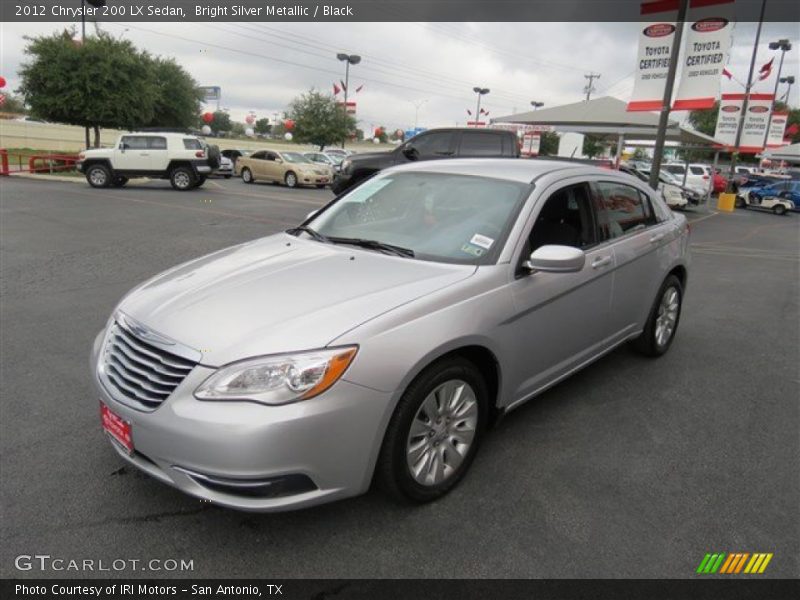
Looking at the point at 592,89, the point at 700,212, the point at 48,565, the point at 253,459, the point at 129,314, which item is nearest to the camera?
the point at 253,459

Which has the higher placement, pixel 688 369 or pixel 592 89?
pixel 592 89

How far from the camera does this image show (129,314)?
2869mm

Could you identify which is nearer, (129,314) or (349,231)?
(129,314)

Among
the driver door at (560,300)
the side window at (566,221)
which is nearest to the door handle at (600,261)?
the driver door at (560,300)

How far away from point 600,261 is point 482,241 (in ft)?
3.40

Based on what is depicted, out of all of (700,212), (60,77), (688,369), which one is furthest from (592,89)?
(688,369)

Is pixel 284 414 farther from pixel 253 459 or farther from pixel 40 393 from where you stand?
pixel 40 393

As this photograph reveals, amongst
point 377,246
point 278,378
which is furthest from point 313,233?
point 278,378

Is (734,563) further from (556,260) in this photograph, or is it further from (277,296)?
(277,296)

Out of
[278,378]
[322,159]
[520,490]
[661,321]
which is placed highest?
[322,159]

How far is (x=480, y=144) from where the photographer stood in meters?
12.9

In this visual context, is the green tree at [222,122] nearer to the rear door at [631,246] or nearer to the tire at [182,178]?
the tire at [182,178]

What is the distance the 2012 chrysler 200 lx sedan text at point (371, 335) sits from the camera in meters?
2.34
